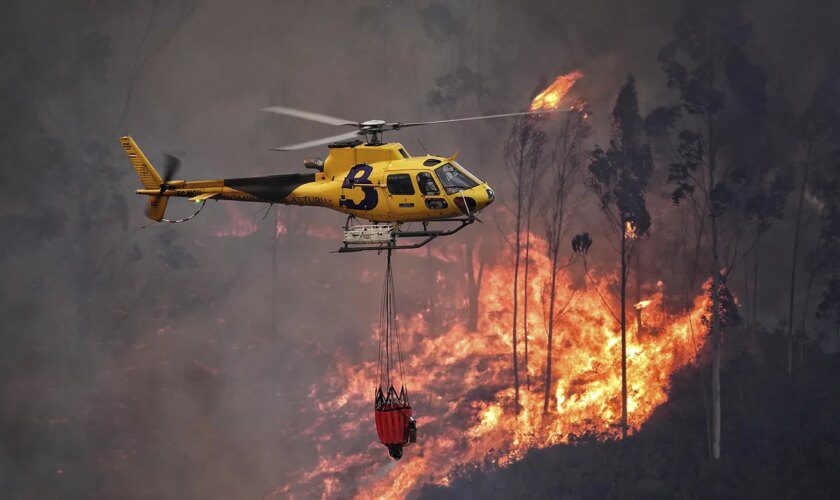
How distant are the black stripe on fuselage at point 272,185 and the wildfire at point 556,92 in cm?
2307

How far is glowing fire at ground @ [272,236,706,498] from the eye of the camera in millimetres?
44969

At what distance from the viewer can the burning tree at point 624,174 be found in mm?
43469

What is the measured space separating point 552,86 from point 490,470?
17.3 meters

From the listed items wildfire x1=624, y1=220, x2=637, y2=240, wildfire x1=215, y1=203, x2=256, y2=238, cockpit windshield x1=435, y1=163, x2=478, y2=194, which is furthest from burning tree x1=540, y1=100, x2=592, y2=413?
cockpit windshield x1=435, y1=163, x2=478, y2=194

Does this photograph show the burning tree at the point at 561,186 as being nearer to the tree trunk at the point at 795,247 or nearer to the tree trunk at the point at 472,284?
the tree trunk at the point at 472,284

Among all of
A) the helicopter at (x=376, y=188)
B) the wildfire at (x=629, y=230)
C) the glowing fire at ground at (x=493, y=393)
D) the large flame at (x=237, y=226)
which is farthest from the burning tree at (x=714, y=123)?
the large flame at (x=237, y=226)

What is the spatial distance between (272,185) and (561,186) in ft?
70.7

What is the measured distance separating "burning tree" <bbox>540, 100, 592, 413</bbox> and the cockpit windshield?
2150cm

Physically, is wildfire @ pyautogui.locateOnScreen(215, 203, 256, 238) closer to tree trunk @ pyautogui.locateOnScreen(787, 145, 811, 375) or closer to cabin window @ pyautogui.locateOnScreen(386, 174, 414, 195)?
tree trunk @ pyautogui.locateOnScreen(787, 145, 811, 375)

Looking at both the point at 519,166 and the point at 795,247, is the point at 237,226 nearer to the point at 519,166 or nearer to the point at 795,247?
the point at 519,166

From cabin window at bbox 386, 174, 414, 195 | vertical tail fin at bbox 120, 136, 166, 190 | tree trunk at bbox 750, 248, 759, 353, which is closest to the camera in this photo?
cabin window at bbox 386, 174, 414, 195

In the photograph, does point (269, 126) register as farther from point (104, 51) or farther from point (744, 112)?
point (744, 112)

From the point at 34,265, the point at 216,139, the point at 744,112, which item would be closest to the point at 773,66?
the point at 744,112

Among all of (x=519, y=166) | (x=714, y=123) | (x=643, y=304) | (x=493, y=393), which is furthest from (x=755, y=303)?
(x=493, y=393)
